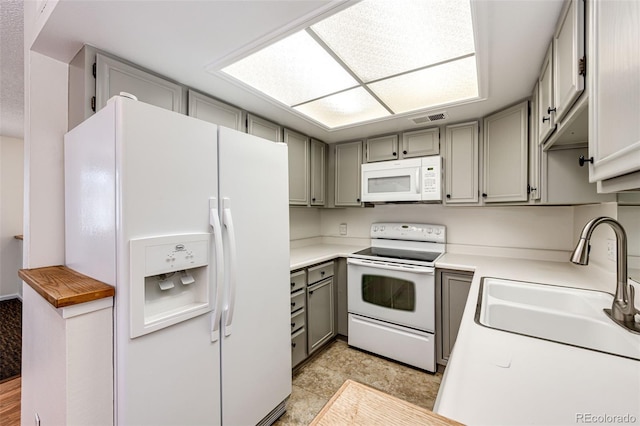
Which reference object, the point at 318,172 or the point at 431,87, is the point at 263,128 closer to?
the point at 318,172

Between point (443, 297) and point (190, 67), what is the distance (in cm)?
246

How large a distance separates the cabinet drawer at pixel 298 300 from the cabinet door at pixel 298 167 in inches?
34.7

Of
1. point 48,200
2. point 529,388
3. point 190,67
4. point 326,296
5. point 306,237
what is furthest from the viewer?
point 306,237

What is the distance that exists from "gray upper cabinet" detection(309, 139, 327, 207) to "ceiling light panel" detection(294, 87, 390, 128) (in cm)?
41

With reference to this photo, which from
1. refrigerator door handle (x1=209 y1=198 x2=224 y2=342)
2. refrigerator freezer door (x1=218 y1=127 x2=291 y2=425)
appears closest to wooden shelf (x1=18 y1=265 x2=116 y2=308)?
refrigerator door handle (x1=209 y1=198 x2=224 y2=342)

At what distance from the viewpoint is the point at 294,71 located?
5.49 feet

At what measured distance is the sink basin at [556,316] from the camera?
1.01m

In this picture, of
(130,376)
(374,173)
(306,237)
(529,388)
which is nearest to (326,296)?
(306,237)

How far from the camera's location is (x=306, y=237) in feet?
10.8

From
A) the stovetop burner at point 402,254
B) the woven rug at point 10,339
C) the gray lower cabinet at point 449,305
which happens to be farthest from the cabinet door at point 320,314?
the woven rug at point 10,339

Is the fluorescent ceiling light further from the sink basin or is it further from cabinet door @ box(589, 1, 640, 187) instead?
the sink basin

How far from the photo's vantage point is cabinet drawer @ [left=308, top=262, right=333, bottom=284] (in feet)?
7.55

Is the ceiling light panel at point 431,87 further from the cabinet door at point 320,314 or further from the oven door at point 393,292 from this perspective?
the cabinet door at point 320,314

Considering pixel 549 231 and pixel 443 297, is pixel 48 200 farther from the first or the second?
pixel 549 231
